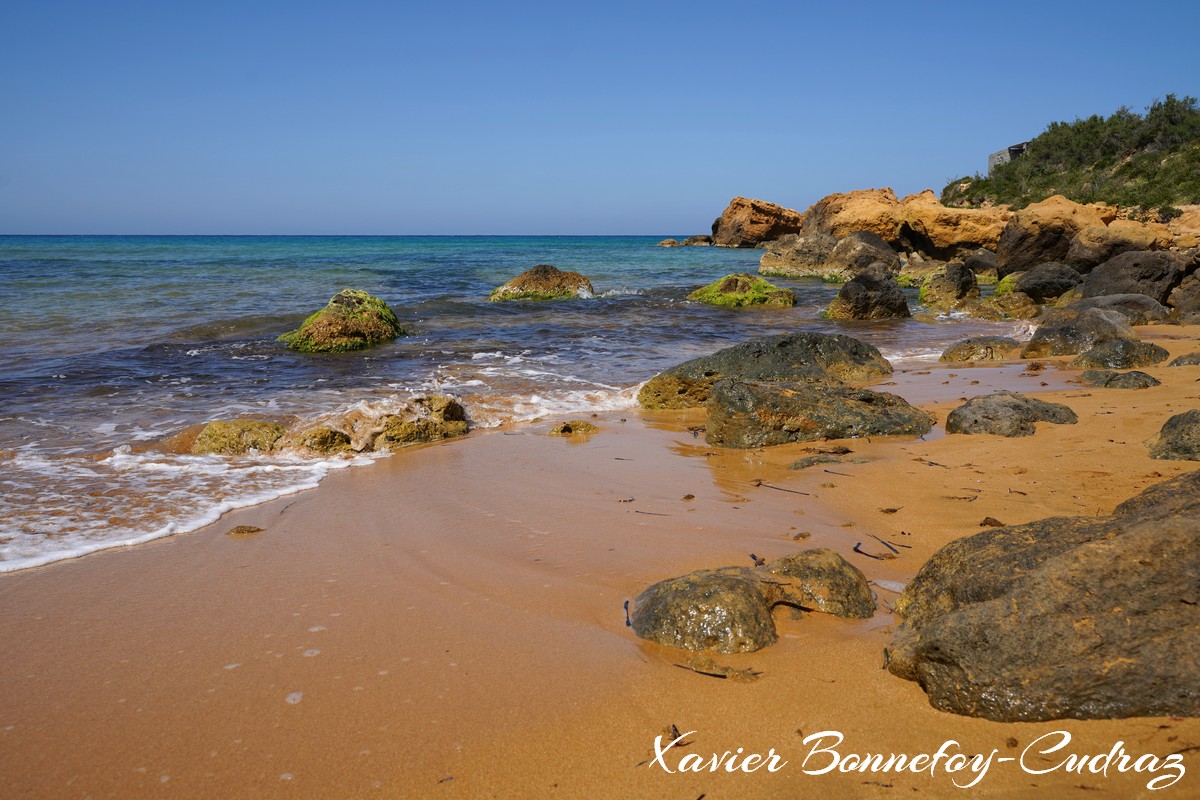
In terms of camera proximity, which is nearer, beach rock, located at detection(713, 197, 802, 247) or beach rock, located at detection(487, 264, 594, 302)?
beach rock, located at detection(487, 264, 594, 302)

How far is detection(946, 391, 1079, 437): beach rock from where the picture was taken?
5.49 m

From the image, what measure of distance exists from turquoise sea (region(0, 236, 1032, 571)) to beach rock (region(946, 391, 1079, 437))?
10.9ft

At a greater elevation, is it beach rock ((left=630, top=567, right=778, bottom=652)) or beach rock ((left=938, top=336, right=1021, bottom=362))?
beach rock ((left=938, top=336, right=1021, bottom=362))

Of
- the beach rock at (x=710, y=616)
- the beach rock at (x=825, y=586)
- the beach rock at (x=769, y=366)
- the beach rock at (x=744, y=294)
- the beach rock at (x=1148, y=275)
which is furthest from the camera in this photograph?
the beach rock at (x=744, y=294)

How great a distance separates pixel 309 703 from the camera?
249 centimetres

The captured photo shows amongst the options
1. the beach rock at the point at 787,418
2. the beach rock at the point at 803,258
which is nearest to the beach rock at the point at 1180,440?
the beach rock at the point at 787,418

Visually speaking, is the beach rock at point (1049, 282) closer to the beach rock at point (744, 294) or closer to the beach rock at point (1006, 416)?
the beach rock at point (744, 294)

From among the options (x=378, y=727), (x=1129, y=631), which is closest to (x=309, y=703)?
(x=378, y=727)

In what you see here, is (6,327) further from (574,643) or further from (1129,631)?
(1129,631)

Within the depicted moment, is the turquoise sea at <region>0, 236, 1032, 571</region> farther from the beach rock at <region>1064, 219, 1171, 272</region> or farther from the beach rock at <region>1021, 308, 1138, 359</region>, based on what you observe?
the beach rock at <region>1064, 219, 1171, 272</region>

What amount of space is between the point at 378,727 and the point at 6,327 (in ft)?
47.1

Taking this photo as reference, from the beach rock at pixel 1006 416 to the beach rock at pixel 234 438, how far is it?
527 cm

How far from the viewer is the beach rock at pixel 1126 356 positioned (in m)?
8.51

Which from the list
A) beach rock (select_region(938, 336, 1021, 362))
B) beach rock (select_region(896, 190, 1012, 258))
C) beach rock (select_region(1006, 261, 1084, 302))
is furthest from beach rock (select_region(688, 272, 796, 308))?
beach rock (select_region(896, 190, 1012, 258))
